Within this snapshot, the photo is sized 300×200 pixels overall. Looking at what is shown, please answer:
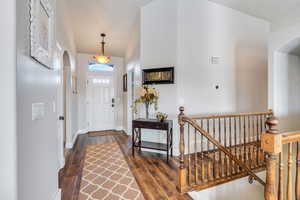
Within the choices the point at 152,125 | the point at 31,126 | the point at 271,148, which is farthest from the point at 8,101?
the point at 152,125

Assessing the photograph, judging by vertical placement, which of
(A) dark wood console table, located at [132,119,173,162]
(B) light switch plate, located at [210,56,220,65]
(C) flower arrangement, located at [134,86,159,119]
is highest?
(B) light switch plate, located at [210,56,220,65]

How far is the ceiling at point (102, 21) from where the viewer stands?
3160 millimetres

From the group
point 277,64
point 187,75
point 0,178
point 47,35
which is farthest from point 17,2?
point 277,64

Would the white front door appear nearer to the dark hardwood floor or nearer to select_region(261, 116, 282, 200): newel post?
the dark hardwood floor

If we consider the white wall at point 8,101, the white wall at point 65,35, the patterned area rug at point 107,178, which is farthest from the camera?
the white wall at point 65,35

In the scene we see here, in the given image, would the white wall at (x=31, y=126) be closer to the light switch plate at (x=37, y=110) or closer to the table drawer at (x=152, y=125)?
the light switch plate at (x=37, y=110)

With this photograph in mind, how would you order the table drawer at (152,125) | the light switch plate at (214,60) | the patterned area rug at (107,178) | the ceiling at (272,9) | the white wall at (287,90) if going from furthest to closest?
the light switch plate at (214,60), the white wall at (287,90), the ceiling at (272,9), the table drawer at (152,125), the patterned area rug at (107,178)

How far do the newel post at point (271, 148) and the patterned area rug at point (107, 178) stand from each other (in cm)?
135

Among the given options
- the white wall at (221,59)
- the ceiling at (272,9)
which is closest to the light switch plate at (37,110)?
the white wall at (221,59)

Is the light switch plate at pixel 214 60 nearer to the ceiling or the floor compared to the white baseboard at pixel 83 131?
nearer to the ceiling

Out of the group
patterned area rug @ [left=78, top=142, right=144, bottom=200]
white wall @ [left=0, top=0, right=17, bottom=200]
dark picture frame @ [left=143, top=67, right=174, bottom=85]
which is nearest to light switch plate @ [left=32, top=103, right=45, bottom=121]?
white wall @ [left=0, top=0, right=17, bottom=200]

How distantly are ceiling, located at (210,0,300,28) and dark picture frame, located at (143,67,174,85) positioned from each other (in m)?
2.03

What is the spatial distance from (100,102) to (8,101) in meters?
4.77

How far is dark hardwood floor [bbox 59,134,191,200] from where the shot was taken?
191 cm
